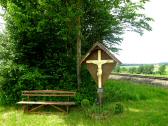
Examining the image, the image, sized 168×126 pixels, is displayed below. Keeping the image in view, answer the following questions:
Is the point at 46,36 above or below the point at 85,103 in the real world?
above

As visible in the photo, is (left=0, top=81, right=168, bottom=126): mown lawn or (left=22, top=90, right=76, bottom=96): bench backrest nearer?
(left=0, top=81, right=168, bottom=126): mown lawn

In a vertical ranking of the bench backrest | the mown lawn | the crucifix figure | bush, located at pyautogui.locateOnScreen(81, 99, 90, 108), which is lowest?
the mown lawn

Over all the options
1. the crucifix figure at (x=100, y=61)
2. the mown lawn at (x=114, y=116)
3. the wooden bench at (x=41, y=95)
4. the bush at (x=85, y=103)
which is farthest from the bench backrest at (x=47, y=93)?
the crucifix figure at (x=100, y=61)

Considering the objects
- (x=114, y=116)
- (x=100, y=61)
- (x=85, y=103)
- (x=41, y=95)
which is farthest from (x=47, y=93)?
(x=114, y=116)

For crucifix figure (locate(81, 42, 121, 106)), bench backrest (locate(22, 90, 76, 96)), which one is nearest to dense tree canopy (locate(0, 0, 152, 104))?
bench backrest (locate(22, 90, 76, 96))

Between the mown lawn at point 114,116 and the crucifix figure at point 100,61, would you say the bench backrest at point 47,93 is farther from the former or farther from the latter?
the crucifix figure at point 100,61

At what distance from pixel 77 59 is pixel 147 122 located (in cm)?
662

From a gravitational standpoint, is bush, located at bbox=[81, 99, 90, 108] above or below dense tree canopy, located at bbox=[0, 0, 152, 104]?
below

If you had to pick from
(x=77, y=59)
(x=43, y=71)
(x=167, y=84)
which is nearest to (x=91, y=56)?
(x=77, y=59)

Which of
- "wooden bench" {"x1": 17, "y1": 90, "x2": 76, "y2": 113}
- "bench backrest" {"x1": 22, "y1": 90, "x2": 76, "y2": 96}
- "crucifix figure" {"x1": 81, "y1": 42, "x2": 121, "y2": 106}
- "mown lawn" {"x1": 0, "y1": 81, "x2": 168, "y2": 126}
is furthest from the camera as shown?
"bench backrest" {"x1": 22, "y1": 90, "x2": 76, "y2": 96}

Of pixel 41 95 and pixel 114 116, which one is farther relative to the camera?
pixel 41 95

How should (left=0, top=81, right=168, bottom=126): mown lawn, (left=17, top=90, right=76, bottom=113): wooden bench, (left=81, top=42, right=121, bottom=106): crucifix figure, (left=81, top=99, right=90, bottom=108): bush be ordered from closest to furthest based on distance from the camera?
(left=0, top=81, right=168, bottom=126): mown lawn
(left=81, top=99, right=90, bottom=108): bush
(left=81, top=42, right=121, bottom=106): crucifix figure
(left=17, top=90, right=76, bottom=113): wooden bench

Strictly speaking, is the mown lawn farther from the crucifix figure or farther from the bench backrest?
the crucifix figure

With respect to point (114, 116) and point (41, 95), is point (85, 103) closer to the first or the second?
point (114, 116)
